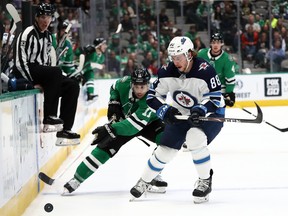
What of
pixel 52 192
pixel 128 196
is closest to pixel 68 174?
pixel 52 192

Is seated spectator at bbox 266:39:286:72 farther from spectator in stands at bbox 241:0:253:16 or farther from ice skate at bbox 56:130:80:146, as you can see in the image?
ice skate at bbox 56:130:80:146

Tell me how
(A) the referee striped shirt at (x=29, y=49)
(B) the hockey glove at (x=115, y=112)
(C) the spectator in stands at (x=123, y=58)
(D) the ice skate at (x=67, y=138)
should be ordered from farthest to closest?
(C) the spectator in stands at (x=123, y=58)
(D) the ice skate at (x=67, y=138)
(A) the referee striped shirt at (x=29, y=49)
(B) the hockey glove at (x=115, y=112)

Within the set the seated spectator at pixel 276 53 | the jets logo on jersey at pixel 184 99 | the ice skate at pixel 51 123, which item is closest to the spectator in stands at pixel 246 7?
the seated spectator at pixel 276 53

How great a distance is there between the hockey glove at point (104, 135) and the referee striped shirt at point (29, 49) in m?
0.78

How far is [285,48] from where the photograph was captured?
49.6 feet

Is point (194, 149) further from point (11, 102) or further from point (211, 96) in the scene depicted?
point (11, 102)

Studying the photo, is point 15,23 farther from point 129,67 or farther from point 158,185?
point 129,67

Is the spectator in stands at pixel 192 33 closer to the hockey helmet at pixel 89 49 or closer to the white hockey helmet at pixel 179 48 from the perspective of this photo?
the hockey helmet at pixel 89 49

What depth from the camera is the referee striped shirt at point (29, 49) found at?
580 cm

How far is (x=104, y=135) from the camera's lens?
216 inches

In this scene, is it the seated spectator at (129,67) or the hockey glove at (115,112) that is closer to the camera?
the hockey glove at (115,112)

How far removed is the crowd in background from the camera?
14763mm

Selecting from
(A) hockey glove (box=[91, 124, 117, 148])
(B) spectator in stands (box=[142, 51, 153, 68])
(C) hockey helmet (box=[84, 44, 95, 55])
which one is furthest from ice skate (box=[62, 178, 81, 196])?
(B) spectator in stands (box=[142, 51, 153, 68])

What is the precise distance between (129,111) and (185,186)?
0.69 m
